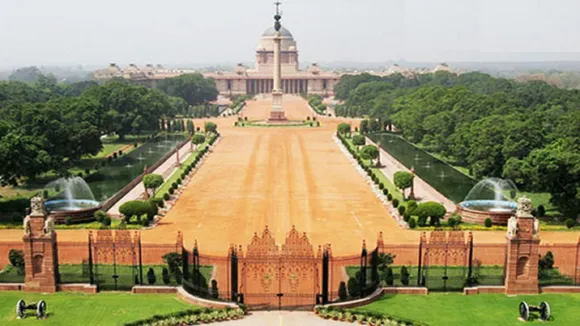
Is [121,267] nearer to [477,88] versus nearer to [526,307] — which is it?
[526,307]

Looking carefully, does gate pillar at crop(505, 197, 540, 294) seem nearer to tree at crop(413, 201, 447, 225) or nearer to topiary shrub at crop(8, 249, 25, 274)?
tree at crop(413, 201, 447, 225)

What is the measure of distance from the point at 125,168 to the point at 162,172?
415 centimetres

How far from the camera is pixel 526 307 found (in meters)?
19.9

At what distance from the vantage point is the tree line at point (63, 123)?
36500 mm

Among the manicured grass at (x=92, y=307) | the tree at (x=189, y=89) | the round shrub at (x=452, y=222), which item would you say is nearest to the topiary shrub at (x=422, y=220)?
the round shrub at (x=452, y=222)

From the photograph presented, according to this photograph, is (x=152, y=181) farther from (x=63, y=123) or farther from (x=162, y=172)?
(x=63, y=123)

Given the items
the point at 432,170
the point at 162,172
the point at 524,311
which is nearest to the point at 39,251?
the point at 524,311

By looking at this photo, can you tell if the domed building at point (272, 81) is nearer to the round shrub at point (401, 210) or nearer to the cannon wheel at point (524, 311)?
the round shrub at point (401, 210)

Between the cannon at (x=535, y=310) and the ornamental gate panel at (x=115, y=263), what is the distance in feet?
38.8

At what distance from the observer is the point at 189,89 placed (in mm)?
111438

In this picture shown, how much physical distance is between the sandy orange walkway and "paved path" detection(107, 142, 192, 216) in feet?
7.26

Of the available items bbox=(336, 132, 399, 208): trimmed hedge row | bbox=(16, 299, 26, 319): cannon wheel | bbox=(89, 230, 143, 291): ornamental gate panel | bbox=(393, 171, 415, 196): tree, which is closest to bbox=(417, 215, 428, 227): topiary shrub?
bbox=(336, 132, 399, 208): trimmed hedge row

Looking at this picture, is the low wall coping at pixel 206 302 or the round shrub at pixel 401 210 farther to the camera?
the round shrub at pixel 401 210

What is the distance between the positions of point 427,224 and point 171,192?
14602mm
